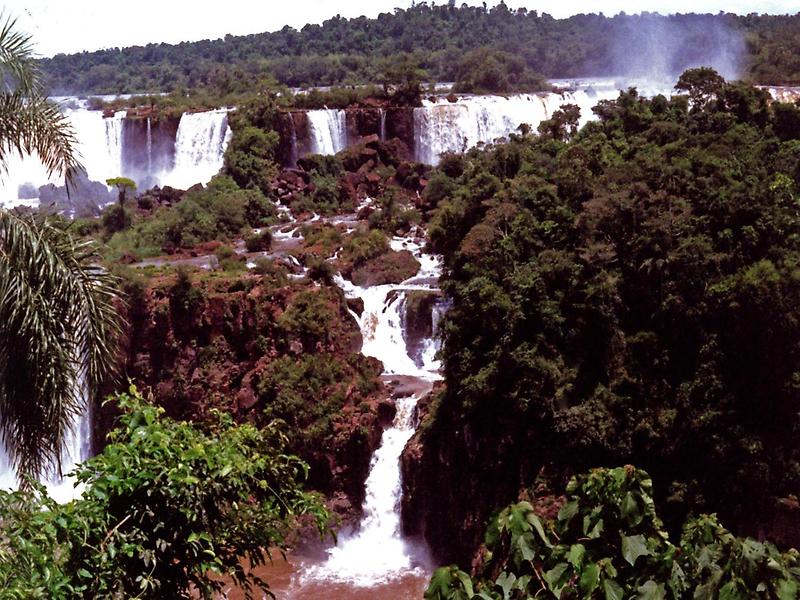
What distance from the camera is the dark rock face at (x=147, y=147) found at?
42000 millimetres

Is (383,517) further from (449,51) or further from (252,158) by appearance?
(449,51)

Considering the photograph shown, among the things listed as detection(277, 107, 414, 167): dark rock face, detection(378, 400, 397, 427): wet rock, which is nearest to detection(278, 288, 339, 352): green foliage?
detection(378, 400, 397, 427): wet rock

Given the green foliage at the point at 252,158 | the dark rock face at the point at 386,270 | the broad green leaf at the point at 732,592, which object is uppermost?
the green foliage at the point at 252,158

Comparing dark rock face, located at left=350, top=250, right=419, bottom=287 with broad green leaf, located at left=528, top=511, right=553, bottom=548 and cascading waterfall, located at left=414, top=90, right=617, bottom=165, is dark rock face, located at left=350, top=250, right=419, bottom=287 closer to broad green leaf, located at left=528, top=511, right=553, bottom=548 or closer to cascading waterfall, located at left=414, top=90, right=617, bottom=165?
cascading waterfall, located at left=414, top=90, right=617, bottom=165

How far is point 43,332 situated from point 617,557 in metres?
4.27

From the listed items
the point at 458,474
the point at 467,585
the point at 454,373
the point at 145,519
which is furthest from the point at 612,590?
the point at 458,474

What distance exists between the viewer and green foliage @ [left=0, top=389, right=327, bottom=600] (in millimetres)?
5406

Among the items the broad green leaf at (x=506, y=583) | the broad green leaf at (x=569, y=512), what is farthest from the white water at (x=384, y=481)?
the broad green leaf at (x=506, y=583)

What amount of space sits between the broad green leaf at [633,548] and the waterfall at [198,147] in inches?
1511

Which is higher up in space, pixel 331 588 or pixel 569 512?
pixel 569 512

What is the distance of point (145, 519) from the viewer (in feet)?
19.2

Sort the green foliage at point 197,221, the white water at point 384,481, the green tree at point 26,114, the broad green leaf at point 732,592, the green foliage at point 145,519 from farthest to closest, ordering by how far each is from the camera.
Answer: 1. the green foliage at point 197,221
2. the white water at point 384,481
3. the green tree at point 26,114
4. the green foliage at point 145,519
5. the broad green leaf at point 732,592

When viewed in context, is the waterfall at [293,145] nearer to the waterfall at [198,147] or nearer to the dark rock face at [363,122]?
the dark rock face at [363,122]

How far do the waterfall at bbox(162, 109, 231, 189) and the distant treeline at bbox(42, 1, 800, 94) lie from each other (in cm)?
871
